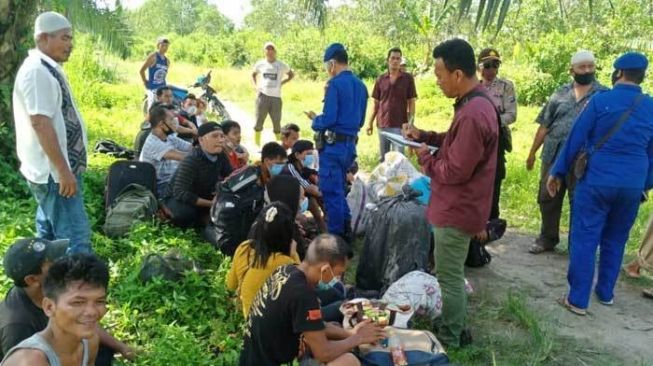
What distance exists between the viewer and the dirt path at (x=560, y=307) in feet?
12.5

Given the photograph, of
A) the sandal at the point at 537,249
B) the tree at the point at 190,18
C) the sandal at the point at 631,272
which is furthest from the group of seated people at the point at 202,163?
the tree at the point at 190,18

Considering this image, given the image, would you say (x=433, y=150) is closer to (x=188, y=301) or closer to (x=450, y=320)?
(x=450, y=320)

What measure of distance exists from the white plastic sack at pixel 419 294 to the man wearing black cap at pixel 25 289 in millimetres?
2036

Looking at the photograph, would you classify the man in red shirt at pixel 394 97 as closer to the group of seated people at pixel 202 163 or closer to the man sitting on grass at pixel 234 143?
the group of seated people at pixel 202 163

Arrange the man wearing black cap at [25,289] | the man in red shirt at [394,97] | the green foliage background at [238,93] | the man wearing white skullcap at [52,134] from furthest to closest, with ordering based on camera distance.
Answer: the man in red shirt at [394,97], the green foliage background at [238,93], the man wearing white skullcap at [52,134], the man wearing black cap at [25,289]

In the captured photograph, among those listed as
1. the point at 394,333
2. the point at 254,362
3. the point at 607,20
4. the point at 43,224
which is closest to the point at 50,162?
the point at 43,224

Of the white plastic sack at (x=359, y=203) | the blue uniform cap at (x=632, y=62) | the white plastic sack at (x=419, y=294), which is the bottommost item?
the white plastic sack at (x=419, y=294)

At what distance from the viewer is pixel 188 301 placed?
12.4 ft

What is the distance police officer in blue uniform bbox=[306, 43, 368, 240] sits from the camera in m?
5.07

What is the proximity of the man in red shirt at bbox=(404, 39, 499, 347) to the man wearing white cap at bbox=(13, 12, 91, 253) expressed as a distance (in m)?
2.07

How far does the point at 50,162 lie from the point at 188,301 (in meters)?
1.22

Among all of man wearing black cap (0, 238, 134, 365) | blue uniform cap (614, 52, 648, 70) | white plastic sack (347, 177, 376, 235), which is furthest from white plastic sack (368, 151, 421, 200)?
man wearing black cap (0, 238, 134, 365)

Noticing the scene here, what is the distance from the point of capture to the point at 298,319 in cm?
264

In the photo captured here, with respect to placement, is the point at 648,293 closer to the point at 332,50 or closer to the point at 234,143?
the point at 332,50
